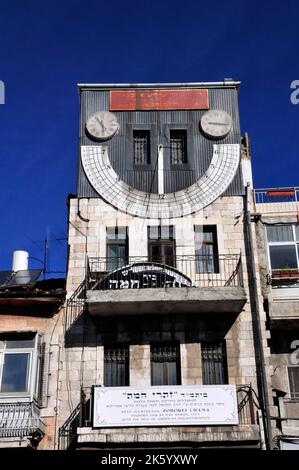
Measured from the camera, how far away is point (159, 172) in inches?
947

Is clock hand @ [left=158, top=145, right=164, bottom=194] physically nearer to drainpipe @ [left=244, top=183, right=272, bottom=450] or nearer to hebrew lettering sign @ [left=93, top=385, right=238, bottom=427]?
drainpipe @ [left=244, top=183, right=272, bottom=450]

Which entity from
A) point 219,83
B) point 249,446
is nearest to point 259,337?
point 249,446

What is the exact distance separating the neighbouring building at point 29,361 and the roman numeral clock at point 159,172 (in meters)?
4.03

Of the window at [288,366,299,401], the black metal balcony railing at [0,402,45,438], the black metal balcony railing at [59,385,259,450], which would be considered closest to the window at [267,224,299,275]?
the window at [288,366,299,401]

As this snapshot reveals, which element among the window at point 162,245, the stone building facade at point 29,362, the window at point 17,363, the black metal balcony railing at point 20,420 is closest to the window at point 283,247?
the window at point 162,245

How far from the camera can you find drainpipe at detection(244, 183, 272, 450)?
2002 centimetres

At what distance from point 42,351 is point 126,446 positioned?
13.6ft

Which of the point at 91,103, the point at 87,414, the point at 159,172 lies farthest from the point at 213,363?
the point at 91,103

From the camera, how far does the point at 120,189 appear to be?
77.9ft

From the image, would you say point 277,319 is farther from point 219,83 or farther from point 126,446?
point 219,83

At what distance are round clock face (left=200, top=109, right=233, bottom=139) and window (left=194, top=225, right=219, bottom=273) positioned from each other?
3645 mm

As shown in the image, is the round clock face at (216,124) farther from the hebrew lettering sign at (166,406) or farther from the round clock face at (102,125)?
the hebrew lettering sign at (166,406)

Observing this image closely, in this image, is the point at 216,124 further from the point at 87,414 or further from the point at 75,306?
the point at 87,414

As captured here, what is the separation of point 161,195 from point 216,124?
11.7ft
